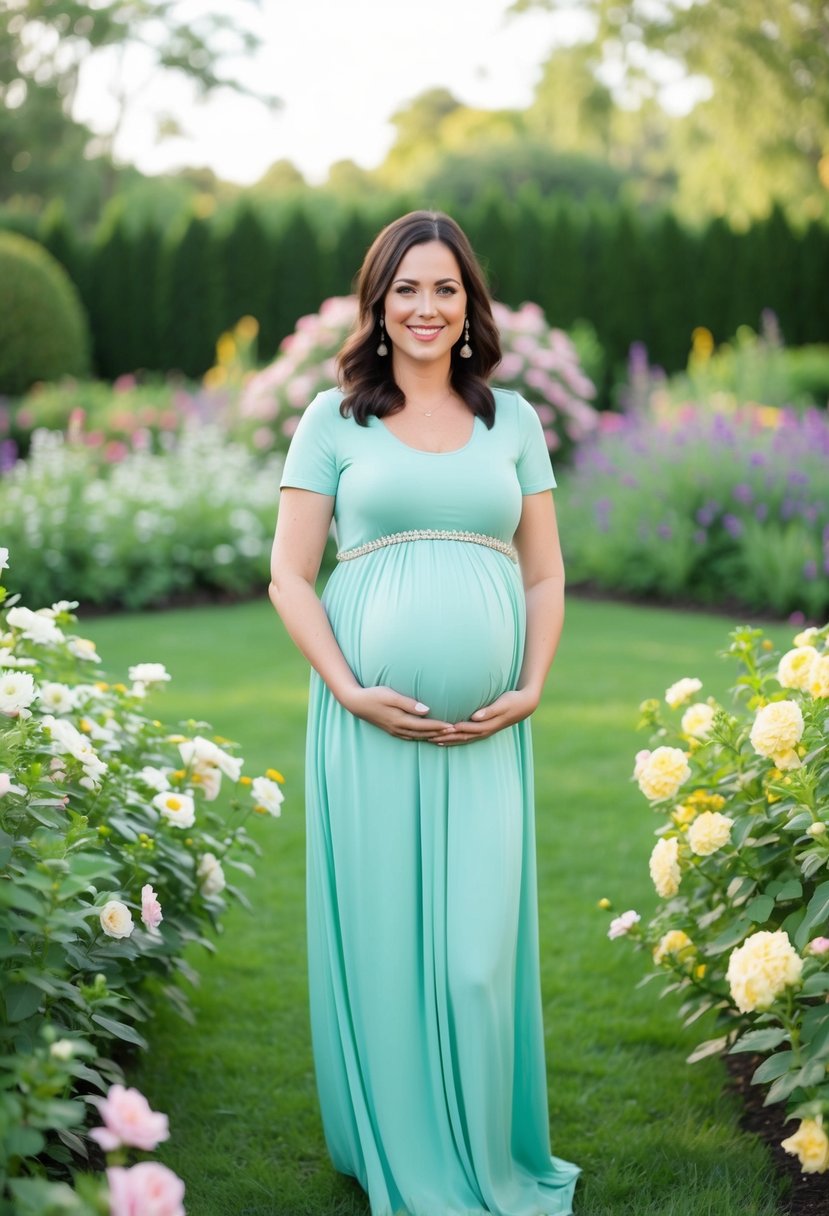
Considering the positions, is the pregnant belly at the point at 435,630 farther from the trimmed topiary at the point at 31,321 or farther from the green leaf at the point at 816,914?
the trimmed topiary at the point at 31,321

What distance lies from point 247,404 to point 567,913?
27.5 ft

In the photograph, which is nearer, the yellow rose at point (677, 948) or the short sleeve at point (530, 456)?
the short sleeve at point (530, 456)

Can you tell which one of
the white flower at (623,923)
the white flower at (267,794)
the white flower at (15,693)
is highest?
the white flower at (15,693)

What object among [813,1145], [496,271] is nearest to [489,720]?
[813,1145]

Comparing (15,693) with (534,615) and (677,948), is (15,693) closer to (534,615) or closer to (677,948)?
(534,615)

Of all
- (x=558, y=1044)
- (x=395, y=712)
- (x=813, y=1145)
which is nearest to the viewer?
(x=813, y=1145)

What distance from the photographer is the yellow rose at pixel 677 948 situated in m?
2.91

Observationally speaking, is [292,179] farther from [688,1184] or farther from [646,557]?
[688,1184]

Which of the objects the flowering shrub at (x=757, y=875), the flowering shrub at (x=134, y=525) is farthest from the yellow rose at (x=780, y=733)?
the flowering shrub at (x=134, y=525)

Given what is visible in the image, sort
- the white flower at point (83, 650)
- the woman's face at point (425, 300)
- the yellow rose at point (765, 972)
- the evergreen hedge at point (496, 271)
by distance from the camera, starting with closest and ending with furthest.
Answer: the yellow rose at point (765, 972)
the woman's face at point (425, 300)
the white flower at point (83, 650)
the evergreen hedge at point (496, 271)

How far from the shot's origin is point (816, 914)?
7.59 ft

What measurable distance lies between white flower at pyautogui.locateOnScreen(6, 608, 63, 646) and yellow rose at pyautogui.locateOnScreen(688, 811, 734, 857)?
5.12 feet

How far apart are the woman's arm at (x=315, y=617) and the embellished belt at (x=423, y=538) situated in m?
0.07

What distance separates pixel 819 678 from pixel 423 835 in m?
0.84
